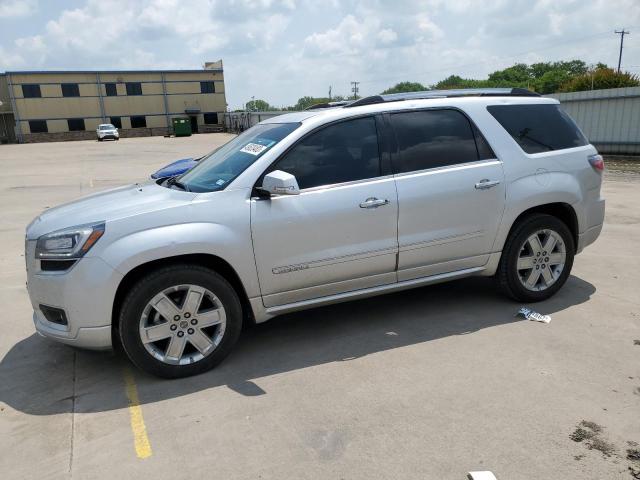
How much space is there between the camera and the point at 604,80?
2222 centimetres

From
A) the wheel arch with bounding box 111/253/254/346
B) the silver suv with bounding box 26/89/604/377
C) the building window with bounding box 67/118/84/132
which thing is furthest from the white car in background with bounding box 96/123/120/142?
the wheel arch with bounding box 111/253/254/346

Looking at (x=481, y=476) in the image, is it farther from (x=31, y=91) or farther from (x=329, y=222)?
(x=31, y=91)

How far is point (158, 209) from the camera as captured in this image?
3.67m

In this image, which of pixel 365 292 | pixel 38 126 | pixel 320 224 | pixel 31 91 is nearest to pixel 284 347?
pixel 365 292

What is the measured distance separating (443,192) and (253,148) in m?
1.58

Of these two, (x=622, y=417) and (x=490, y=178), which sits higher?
(x=490, y=178)

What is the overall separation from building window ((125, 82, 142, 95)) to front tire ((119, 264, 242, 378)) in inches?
2443

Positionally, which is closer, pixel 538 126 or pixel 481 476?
pixel 481 476

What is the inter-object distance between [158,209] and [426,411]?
223cm

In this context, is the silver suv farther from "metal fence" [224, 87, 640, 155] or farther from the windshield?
"metal fence" [224, 87, 640, 155]

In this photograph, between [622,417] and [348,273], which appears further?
[348,273]

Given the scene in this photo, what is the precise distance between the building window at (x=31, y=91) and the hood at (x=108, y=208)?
2392 inches

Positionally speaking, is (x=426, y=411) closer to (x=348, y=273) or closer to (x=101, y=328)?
(x=348, y=273)

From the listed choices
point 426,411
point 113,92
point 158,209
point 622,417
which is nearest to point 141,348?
point 158,209
